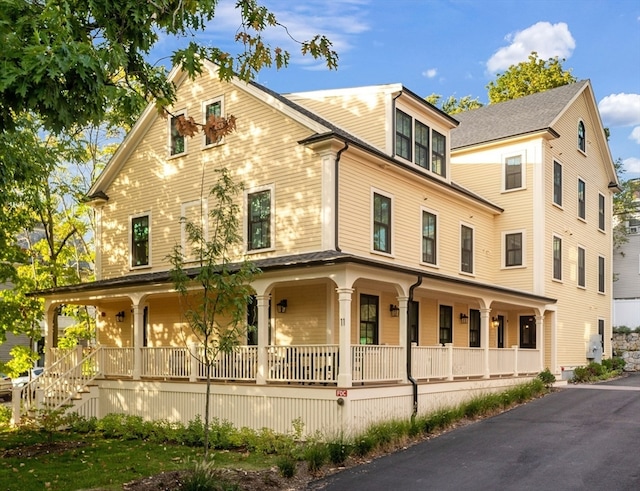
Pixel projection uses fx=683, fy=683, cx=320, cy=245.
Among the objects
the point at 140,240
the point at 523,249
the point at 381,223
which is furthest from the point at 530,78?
the point at 140,240

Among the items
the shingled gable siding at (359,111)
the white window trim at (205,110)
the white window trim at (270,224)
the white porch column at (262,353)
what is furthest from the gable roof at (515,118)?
the white porch column at (262,353)

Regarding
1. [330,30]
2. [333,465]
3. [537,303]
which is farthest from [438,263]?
[330,30]

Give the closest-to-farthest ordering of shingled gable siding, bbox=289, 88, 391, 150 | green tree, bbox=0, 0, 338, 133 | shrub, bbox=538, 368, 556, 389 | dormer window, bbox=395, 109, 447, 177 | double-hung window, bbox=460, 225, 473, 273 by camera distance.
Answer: green tree, bbox=0, 0, 338, 133 < shingled gable siding, bbox=289, 88, 391, 150 < dormer window, bbox=395, 109, 447, 177 < shrub, bbox=538, 368, 556, 389 < double-hung window, bbox=460, 225, 473, 273

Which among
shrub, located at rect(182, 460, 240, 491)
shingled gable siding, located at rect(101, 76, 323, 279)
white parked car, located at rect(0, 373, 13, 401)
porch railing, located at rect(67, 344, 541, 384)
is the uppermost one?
shingled gable siding, located at rect(101, 76, 323, 279)

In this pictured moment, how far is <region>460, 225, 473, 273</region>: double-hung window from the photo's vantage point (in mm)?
22547

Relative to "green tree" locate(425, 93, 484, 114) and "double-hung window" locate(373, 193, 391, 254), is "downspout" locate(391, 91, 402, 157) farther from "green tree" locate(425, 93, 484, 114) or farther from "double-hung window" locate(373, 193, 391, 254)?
"green tree" locate(425, 93, 484, 114)

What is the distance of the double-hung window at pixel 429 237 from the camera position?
20.2 meters

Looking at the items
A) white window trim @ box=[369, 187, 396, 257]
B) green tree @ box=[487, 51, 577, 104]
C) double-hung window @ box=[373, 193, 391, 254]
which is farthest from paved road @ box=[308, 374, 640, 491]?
green tree @ box=[487, 51, 577, 104]

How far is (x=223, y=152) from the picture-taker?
19.4m

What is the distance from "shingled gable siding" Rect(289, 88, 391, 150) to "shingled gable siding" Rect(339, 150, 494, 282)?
1322 mm

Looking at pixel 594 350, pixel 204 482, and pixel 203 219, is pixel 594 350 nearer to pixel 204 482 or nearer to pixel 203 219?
pixel 203 219

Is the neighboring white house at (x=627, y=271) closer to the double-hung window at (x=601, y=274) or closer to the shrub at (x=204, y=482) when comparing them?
the double-hung window at (x=601, y=274)

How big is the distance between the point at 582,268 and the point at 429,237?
34.4ft

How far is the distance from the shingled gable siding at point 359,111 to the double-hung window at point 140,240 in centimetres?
635
